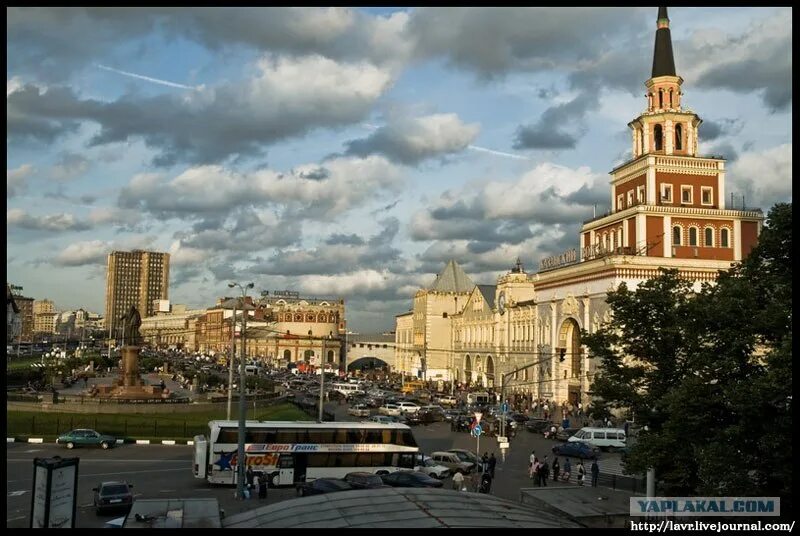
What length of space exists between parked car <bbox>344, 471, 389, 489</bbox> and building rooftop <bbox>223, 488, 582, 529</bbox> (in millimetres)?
12934

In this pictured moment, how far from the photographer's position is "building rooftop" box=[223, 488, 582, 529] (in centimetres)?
1381

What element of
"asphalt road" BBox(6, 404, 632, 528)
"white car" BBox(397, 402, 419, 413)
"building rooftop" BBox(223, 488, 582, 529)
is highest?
"building rooftop" BBox(223, 488, 582, 529)

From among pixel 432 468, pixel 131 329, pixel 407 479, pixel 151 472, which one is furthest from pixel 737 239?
pixel 131 329

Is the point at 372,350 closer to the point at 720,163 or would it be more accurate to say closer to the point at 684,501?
the point at 720,163

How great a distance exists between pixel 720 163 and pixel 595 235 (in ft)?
39.6

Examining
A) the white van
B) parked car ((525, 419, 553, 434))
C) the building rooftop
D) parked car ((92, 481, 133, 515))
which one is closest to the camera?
the building rooftop

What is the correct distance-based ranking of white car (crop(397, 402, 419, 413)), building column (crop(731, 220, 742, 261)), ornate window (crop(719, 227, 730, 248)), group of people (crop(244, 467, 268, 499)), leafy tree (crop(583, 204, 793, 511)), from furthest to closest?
ornate window (crop(719, 227, 730, 248)) < building column (crop(731, 220, 742, 261)) < white car (crop(397, 402, 419, 413)) < group of people (crop(244, 467, 268, 499)) < leafy tree (crop(583, 204, 793, 511))

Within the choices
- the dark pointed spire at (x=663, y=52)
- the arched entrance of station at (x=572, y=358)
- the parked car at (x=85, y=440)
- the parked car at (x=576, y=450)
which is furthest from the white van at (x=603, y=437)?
the dark pointed spire at (x=663, y=52)

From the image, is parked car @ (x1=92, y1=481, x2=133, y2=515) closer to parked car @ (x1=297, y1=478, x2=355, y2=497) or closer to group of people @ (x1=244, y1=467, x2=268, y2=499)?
group of people @ (x1=244, y1=467, x2=268, y2=499)

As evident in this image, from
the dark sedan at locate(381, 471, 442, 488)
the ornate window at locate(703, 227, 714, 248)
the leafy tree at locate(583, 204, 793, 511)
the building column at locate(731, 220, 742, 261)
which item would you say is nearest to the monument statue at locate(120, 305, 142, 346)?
the dark sedan at locate(381, 471, 442, 488)

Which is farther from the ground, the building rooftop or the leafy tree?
the leafy tree

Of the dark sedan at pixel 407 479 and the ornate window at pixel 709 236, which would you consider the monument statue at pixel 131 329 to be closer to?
the dark sedan at pixel 407 479

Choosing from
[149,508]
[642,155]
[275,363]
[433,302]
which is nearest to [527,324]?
[642,155]

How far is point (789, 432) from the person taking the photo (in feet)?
61.9
